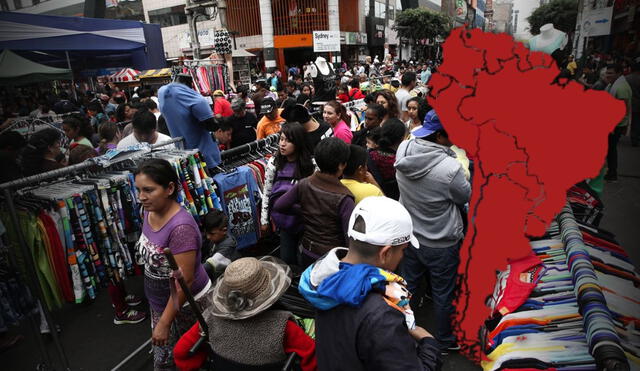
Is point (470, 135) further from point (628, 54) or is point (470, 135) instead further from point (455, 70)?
point (628, 54)

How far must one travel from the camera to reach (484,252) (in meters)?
2.38

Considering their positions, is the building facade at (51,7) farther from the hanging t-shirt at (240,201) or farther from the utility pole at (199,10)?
the hanging t-shirt at (240,201)

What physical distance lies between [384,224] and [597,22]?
1.33m

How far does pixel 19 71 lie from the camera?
27.5 feet

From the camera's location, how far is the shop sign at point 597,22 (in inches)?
63.5

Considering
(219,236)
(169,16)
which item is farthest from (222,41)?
(169,16)

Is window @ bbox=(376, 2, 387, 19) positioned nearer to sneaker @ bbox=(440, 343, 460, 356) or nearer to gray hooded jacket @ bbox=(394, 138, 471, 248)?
gray hooded jacket @ bbox=(394, 138, 471, 248)

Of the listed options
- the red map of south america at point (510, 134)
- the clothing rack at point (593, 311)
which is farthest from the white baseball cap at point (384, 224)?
the red map of south america at point (510, 134)

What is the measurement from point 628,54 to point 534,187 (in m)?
0.72

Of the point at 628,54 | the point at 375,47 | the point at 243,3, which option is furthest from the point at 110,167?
the point at 375,47

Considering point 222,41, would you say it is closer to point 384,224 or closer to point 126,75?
point 384,224

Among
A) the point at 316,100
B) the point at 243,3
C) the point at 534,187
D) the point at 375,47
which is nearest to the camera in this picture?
the point at 534,187

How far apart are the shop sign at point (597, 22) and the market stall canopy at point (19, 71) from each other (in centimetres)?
1003

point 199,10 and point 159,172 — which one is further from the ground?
point 199,10
